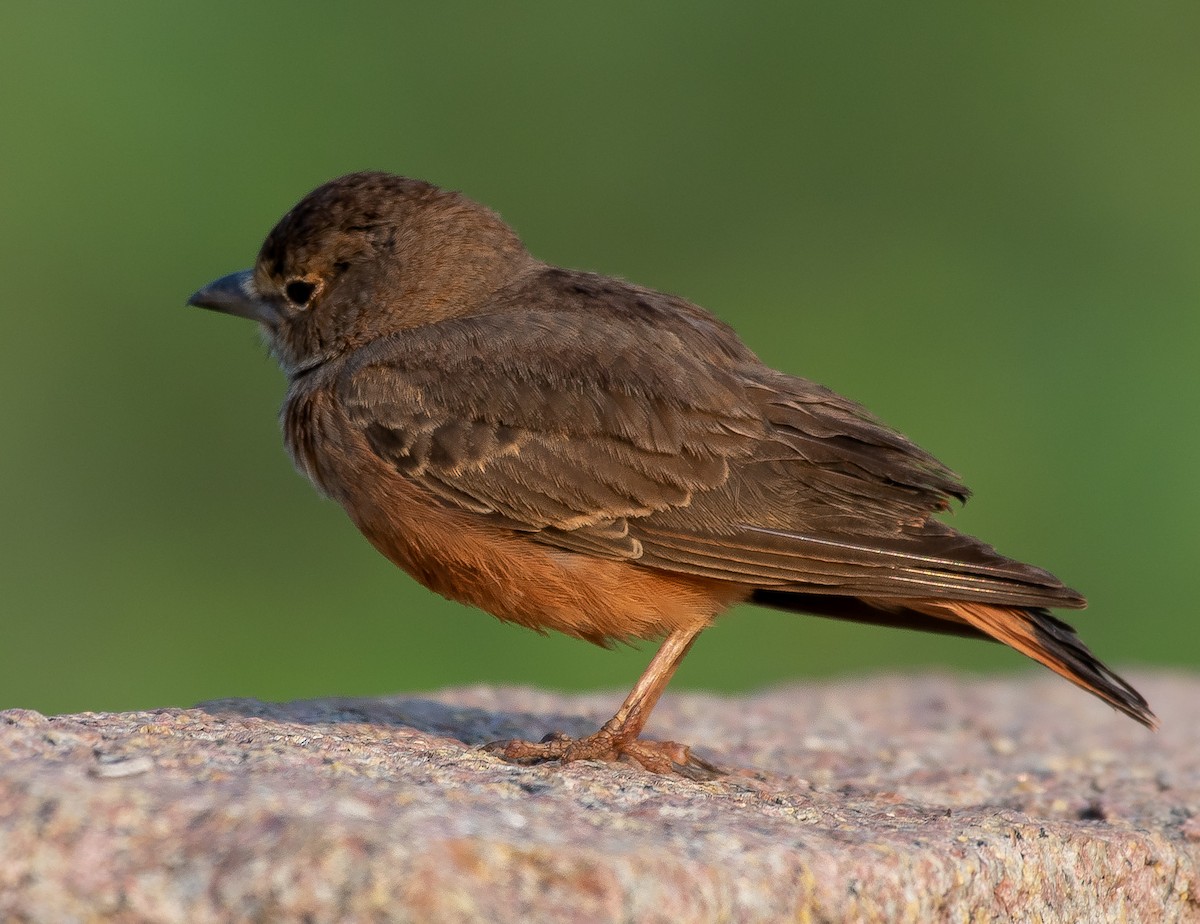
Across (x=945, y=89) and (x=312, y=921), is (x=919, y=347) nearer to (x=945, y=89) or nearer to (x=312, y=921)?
(x=945, y=89)

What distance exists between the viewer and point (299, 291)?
6.75m

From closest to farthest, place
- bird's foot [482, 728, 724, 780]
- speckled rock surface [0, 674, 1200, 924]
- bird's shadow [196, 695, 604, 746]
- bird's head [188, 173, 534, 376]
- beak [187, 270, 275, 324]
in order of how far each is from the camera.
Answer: speckled rock surface [0, 674, 1200, 924]
bird's foot [482, 728, 724, 780]
bird's shadow [196, 695, 604, 746]
bird's head [188, 173, 534, 376]
beak [187, 270, 275, 324]

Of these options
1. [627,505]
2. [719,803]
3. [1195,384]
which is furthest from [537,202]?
[719,803]

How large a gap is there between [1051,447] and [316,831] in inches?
287

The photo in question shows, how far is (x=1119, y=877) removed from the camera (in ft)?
15.9

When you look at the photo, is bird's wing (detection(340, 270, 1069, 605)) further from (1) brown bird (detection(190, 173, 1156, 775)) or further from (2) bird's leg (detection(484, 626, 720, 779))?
(2) bird's leg (detection(484, 626, 720, 779))

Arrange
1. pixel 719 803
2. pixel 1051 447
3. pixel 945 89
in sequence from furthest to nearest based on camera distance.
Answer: pixel 945 89 < pixel 1051 447 < pixel 719 803

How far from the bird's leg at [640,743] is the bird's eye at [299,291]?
6.15 ft

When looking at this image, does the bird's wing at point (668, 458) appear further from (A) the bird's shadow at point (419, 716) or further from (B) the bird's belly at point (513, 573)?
(A) the bird's shadow at point (419, 716)

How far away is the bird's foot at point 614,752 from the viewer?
5.43 m

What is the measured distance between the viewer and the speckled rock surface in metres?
3.64

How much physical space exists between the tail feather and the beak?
8.62 feet

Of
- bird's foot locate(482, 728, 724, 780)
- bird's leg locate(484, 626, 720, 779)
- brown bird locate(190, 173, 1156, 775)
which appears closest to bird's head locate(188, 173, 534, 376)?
brown bird locate(190, 173, 1156, 775)

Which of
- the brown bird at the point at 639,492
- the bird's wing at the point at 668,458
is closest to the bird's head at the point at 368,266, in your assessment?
the brown bird at the point at 639,492
